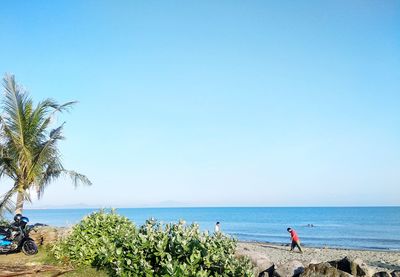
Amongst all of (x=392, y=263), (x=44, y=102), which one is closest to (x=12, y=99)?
(x=44, y=102)

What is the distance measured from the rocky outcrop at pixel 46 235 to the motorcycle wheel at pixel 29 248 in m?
0.99

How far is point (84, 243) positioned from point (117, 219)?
3.67 feet

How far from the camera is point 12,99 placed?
1638cm

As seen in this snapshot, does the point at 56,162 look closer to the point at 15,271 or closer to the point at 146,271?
the point at 15,271

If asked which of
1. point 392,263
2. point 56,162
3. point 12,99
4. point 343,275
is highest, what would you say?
point 12,99

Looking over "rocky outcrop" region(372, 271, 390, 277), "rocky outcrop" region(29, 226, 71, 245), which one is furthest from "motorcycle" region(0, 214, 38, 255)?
"rocky outcrop" region(372, 271, 390, 277)

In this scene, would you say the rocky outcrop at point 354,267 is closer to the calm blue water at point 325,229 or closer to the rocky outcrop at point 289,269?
the rocky outcrop at point 289,269

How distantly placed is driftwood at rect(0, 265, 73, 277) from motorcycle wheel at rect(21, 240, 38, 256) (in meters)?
2.33

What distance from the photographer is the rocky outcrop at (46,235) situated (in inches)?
535

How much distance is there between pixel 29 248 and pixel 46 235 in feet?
4.52

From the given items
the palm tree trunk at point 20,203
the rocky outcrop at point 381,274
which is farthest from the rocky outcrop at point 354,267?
the palm tree trunk at point 20,203

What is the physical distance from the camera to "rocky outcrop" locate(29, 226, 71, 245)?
44.6ft

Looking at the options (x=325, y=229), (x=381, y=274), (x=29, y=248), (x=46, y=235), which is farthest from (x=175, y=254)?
(x=325, y=229)

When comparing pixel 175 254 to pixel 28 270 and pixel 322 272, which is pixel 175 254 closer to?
pixel 28 270
